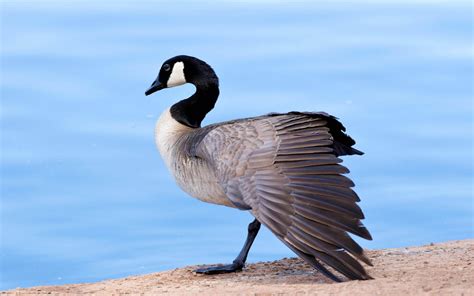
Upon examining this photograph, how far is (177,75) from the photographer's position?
10.1 metres

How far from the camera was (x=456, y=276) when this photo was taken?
25.4 feet

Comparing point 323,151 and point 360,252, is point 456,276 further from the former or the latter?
point 323,151

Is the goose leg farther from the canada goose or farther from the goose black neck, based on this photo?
the goose black neck

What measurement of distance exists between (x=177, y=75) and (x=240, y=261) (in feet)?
6.67

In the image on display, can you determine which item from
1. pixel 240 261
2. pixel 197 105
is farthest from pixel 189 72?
pixel 240 261

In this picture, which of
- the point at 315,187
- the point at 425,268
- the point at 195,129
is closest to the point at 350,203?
the point at 315,187

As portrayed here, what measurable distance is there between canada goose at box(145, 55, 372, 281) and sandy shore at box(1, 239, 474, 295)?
0.21m

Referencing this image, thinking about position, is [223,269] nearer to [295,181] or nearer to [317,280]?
[317,280]

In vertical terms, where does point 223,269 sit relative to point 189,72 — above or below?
below

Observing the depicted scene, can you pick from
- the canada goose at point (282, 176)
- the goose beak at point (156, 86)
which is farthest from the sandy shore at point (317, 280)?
the goose beak at point (156, 86)

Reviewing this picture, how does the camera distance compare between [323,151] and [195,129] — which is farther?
[195,129]

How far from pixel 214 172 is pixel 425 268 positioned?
177cm

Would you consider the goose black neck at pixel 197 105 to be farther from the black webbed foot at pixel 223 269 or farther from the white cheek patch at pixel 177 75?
the black webbed foot at pixel 223 269

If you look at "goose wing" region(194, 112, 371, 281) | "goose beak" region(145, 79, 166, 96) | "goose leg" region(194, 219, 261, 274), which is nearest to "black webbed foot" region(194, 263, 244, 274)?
"goose leg" region(194, 219, 261, 274)
